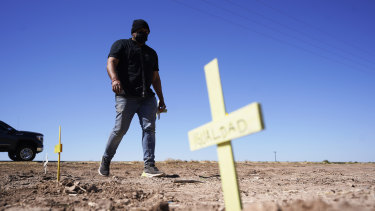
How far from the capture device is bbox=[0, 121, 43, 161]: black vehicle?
→ 35.1 feet

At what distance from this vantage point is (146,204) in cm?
254

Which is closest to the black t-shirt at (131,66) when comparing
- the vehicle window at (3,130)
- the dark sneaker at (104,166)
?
the dark sneaker at (104,166)

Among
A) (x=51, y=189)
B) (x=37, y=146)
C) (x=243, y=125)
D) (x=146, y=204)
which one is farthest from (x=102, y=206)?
(x=37, y=146)

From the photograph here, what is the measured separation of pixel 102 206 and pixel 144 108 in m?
2.03

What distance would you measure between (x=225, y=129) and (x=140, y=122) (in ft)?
9.23

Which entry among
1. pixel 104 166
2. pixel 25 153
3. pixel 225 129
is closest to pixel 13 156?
pixel 25 153

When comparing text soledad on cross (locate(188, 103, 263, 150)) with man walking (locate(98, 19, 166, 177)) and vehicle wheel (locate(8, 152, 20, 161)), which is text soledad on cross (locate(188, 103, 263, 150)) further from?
vehicle wheel (locate(8, 152, 20, 161))

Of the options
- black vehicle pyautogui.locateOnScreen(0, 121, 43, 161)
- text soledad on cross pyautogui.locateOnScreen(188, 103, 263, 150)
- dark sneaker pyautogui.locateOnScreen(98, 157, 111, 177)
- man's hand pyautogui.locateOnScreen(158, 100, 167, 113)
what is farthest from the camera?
black vehicle pyautogui.locateOnScreen(0, 121, 43, 161)

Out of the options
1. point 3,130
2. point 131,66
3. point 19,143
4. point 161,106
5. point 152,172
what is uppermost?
point 3,130

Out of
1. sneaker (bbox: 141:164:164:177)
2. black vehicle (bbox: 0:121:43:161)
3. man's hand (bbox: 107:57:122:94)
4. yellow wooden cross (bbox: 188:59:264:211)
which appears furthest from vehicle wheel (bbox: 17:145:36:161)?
yellow wooden cross (bbox: 188:59:264:211)

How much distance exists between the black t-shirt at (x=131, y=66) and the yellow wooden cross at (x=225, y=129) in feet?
7.58

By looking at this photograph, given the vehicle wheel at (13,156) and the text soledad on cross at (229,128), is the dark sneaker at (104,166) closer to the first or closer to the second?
the text soledad on cross at (229,128)

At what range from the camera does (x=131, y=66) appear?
165 inches

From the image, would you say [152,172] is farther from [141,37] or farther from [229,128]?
[229,128]
